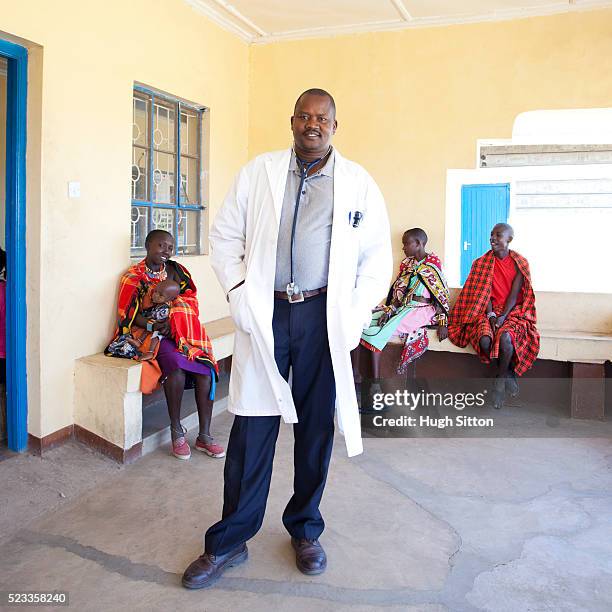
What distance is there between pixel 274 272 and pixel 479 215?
331 cm

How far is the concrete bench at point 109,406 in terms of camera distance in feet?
11.5

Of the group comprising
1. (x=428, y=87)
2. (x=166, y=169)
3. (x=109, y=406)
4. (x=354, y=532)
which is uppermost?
(x=428, y=87)

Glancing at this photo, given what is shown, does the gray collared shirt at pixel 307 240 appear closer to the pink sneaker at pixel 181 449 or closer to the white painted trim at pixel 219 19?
the pink sneaker at pixel 181 449

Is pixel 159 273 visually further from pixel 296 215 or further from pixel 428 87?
pixel 428 87

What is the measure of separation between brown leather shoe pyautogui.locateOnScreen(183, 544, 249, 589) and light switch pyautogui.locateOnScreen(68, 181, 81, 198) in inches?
84.0

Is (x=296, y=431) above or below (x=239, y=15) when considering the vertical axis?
below

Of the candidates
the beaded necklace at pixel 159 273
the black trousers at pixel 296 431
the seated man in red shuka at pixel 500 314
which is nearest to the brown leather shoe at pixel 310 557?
the black trousers at pixel 296 431

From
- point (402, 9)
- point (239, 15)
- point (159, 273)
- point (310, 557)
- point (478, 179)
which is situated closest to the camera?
point (310, 557)

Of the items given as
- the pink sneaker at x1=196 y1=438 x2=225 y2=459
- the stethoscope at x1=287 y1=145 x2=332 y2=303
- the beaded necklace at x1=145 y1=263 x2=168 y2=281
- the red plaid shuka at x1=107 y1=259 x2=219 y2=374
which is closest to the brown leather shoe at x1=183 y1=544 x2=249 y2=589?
the stethoscope at x1=287 y1=145 x2=332 y2=303

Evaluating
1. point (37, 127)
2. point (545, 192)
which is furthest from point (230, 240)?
point (545, 192)

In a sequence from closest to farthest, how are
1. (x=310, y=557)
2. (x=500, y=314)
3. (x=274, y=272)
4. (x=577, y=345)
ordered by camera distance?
(x=274, y=272) → (x=310, y=557) → (x=577, y=345) → (x=500, y=314)

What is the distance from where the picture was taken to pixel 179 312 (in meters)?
3.85

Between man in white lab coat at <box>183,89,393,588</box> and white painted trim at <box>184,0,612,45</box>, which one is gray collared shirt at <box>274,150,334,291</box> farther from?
white painted trim at <box>184,0,612,45</box>

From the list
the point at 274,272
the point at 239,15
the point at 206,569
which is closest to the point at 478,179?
the point at 239,15
